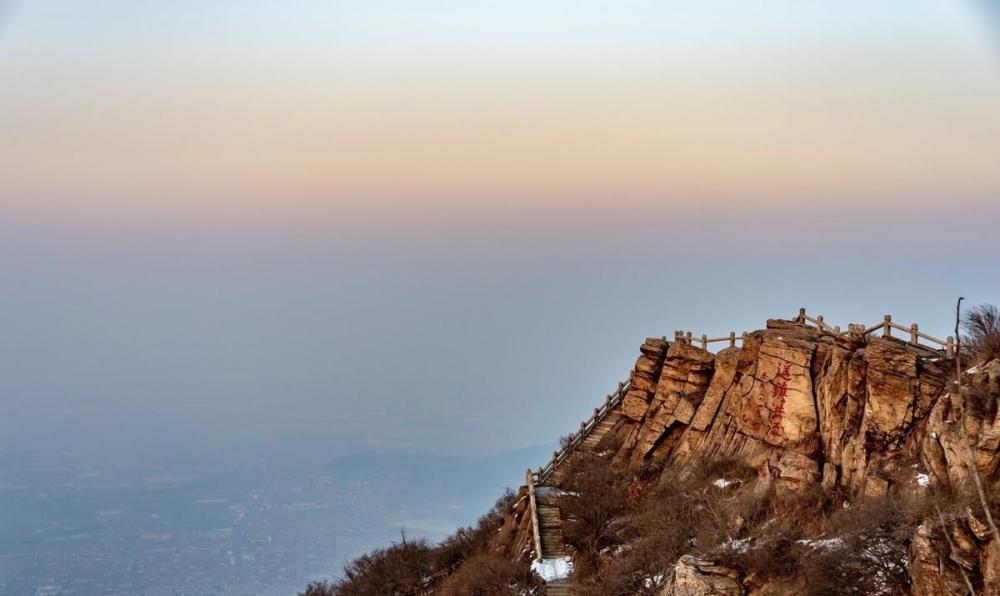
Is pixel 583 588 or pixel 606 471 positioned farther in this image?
pixel 606 471

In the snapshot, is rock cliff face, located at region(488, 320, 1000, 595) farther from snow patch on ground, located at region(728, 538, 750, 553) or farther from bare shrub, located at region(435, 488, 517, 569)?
bare shrub, located at region(435, 488, 517, 569)

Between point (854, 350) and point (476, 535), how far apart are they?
1982 centimetres

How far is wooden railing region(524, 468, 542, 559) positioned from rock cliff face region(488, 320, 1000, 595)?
1.73 ft

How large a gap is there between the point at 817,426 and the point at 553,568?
34.3 feet

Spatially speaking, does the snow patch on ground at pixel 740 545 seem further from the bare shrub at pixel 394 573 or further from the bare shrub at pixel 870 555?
the bare shrub at pixel 394 573

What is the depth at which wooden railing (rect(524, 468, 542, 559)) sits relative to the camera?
144ft

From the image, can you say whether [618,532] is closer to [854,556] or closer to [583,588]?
[583,588]

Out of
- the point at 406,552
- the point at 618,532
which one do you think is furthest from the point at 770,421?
the point at 406,552

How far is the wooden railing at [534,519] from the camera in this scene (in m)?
44.0

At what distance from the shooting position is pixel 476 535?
5194 cm

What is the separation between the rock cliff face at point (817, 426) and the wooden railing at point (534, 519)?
1.73ft

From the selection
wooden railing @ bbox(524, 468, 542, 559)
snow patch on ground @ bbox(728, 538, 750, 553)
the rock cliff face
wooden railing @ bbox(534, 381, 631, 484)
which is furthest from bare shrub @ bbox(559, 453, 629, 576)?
snow patch on ground @ bbox(728, 538, 750, 553)

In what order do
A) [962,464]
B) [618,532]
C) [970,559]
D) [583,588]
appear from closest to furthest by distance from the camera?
[970,559]
[962,464]
[583,588]
[618,532]

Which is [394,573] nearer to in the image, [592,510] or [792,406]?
[592,510]
